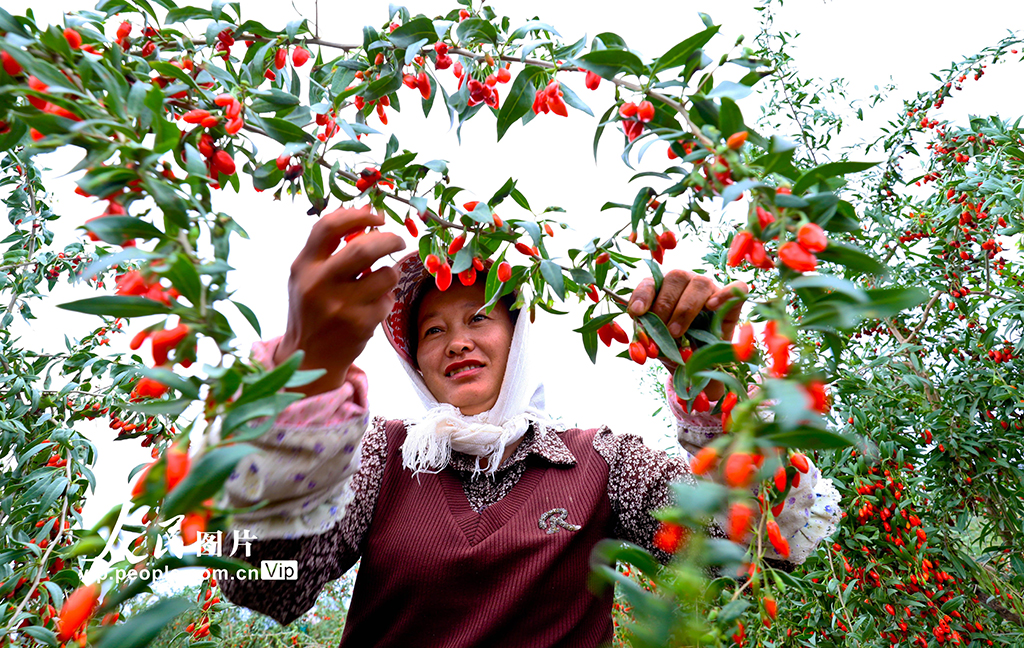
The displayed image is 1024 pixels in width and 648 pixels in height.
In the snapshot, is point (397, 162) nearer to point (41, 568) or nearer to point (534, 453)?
point (534, 453)

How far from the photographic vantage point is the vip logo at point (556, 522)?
1.40m

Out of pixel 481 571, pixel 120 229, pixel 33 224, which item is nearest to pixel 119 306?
Answer: pixel 120 229

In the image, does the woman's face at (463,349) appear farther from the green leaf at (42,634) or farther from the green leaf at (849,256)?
the green leaf at (849,256)

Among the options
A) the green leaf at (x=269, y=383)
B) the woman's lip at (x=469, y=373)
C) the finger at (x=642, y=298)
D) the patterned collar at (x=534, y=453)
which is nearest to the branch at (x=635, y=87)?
the finger at (x=642, y=298)

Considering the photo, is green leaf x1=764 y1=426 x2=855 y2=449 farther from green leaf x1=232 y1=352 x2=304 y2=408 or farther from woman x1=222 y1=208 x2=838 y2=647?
woman x1=222 y1=208 x2=838 y2=647

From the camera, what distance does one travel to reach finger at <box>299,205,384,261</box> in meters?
0.83

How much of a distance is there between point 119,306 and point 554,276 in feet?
1.65

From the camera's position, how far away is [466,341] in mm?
1539

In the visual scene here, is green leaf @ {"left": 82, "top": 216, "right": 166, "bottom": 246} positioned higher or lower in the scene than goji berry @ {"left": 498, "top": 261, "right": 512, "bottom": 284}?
higher

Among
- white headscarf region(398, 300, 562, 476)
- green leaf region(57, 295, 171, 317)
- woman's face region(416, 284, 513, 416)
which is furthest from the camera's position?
woman's face region(416, 284, 513, 416)

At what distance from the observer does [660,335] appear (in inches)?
35.2

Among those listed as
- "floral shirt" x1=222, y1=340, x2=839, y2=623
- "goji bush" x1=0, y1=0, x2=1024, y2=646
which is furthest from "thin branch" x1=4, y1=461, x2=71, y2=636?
"floral shirt" x1=222, y1=340, x2=839, y2=623

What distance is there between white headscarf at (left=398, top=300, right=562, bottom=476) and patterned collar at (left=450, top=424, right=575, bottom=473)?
0.07 ft

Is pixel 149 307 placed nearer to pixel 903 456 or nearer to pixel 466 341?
pixel 466 341
